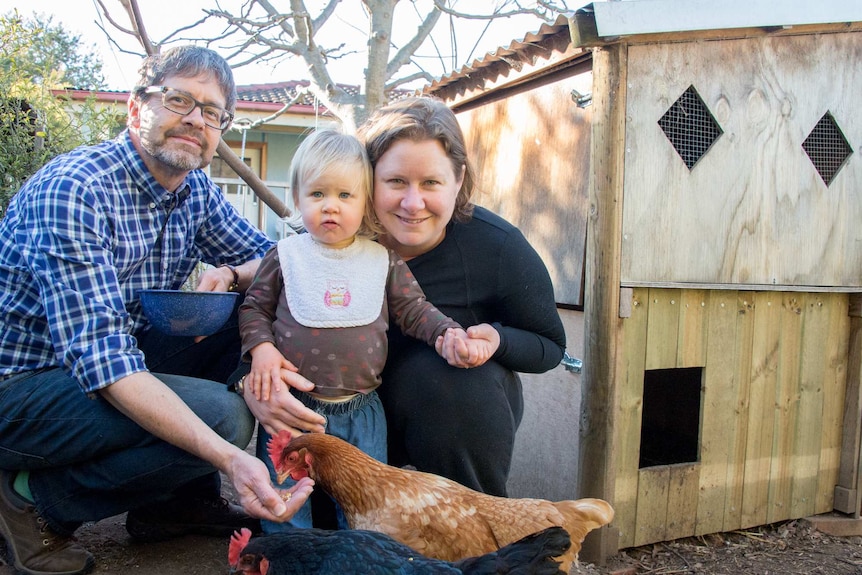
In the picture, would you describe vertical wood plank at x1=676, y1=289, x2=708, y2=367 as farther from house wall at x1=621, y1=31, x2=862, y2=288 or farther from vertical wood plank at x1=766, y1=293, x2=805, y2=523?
vertical wood plank at x1=766, y1=293, x2=805, y2=523

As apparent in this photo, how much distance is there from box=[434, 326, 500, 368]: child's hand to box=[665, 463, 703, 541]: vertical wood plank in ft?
6.37

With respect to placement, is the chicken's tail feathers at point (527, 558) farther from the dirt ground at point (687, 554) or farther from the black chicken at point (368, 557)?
the dirt ground at point (687, 554)

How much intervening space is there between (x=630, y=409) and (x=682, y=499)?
0.68 m

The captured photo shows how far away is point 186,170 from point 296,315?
0.72m

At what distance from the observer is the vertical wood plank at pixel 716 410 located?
388 centimetres

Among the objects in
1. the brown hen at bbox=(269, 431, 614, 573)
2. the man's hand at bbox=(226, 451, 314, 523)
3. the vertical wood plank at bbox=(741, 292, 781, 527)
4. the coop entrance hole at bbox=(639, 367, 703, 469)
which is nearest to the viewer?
the man's hand at bbox=(226, 451, 314, 523)

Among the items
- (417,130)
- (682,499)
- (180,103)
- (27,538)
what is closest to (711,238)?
(682,499)

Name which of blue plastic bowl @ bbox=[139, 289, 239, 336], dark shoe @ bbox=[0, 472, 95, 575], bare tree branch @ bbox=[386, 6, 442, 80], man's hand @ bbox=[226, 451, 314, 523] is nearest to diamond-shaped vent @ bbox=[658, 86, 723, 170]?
blue plastic bowl @ bbox=[139, 289, 239, 336]

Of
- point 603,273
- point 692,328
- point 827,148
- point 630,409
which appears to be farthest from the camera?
point 827,148

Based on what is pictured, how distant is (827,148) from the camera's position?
4059mm

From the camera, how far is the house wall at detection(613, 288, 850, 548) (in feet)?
12.2

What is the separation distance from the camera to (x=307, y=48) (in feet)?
27.6

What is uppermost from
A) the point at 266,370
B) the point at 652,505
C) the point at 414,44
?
the point at 414,44

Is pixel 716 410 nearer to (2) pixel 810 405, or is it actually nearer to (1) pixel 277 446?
(2) pixel 810 405
